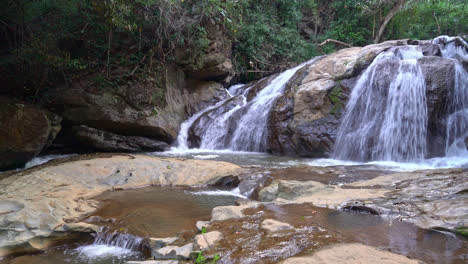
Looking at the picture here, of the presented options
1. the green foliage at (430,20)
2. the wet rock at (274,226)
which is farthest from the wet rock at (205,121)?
the green foliage at (430,20)

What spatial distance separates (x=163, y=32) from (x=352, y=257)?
10.7m

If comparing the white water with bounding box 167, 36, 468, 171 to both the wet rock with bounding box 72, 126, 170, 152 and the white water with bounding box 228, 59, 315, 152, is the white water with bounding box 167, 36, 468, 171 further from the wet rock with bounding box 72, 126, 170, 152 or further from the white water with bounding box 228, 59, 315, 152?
the wet rock with bounding box 72, 126, 170, 152

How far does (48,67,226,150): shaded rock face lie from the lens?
9773 millimetres

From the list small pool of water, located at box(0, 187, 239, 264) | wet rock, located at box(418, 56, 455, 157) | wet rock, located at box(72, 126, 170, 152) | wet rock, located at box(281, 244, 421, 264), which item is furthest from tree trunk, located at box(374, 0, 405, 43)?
wet rock, located at box(281, 244, 421, 264)

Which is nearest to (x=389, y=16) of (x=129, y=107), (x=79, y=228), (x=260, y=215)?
(x=129, y=107)

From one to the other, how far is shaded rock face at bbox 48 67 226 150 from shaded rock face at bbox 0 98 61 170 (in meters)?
1.85

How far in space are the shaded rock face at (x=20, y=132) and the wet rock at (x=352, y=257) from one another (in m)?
7.46

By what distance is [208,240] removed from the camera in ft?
9.01

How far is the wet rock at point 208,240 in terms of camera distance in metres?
2.63

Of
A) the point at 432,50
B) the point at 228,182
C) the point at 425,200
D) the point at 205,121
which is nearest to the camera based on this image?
the point at 425,200

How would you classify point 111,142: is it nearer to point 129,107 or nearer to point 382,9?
point 129,107

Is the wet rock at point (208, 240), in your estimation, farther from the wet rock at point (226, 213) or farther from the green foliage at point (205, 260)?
the wet rock at point (226, 213)

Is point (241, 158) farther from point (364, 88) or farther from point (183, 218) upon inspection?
point (183, 218)

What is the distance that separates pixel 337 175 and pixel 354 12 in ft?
50.5
